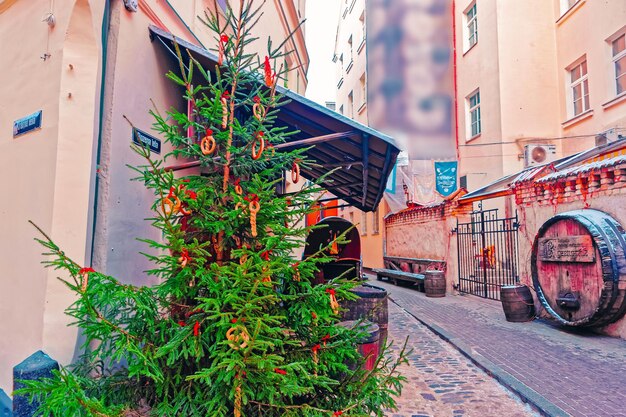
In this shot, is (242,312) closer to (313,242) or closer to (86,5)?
(86,5)

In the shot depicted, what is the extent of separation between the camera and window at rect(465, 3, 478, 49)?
15.9 meters

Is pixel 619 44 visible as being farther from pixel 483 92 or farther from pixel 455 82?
pixel 455 82

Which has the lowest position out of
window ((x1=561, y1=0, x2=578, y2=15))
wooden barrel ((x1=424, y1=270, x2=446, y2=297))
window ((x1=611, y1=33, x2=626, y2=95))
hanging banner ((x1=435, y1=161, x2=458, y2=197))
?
wooden barrel ((x1=424, y1=270, x2=446, y2=297))

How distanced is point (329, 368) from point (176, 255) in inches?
43.5

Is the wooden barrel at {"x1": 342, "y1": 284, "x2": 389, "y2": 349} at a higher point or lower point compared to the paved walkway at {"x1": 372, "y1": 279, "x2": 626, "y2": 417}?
higher

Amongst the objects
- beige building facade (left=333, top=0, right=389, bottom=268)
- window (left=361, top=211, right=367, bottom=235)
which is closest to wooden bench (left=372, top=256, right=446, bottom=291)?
beige building facade (left=333, top=0, right=389, bottom=268)

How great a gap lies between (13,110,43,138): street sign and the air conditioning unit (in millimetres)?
13061

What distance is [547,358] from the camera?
518 centimetres

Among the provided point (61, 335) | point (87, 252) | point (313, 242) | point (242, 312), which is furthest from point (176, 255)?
point (313, 242)

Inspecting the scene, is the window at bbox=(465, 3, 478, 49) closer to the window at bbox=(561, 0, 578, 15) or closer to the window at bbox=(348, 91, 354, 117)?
the window at bbox=(561, 0, 578, 15)

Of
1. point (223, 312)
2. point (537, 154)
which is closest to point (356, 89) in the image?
point (537, 154)

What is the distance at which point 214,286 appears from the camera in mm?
2115

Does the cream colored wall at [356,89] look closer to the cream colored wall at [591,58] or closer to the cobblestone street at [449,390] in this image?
the cream colored wall at [591,58]

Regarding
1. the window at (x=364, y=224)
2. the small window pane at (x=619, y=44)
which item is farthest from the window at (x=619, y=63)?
the window at (x=364, y=224)
